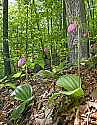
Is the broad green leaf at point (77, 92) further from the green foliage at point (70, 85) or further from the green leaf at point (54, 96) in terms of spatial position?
the green leaf at point (54, 96)

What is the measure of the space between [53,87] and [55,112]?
0.55 m

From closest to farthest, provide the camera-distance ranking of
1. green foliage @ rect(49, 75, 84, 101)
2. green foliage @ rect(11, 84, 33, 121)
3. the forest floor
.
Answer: the forest floor → green foliage @ rect(49, 75, 84, 101) → green foliage @ rect(11, 84, 33, 121)

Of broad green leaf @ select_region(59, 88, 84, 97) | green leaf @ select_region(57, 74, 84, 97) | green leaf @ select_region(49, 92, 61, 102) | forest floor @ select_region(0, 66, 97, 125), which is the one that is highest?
green leaf @ select_region(57, 74, 84, 97)

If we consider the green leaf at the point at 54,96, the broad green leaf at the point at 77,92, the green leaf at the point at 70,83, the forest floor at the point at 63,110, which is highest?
the green leaf at the point at 70,83

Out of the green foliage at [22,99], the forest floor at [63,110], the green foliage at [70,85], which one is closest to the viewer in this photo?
the forest floor at [63,110]

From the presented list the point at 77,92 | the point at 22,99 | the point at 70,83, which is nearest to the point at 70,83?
the point at 70,83

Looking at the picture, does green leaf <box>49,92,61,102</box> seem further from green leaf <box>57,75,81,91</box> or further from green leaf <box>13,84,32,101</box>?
green leaf <box>13,84,32,101</box>

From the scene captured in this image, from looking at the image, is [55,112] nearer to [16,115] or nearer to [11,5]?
[16,115]

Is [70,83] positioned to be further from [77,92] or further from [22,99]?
[22,99]

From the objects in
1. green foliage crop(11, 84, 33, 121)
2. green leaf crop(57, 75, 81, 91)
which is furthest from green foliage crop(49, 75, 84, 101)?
green foliage crop(11, 84, 33, 121)

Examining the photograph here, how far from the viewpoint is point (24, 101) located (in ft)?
8.68

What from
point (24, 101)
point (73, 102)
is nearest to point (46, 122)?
point (73, 102)

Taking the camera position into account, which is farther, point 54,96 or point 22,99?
point 22,99

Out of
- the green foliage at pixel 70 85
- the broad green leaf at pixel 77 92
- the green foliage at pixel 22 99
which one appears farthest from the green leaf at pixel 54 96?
the green foliage at pixel 22 99
